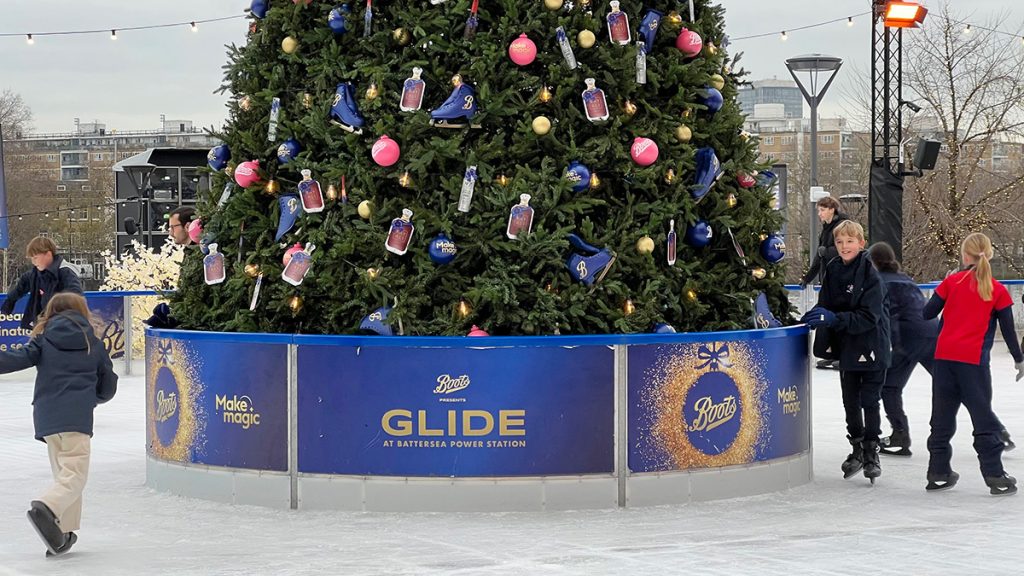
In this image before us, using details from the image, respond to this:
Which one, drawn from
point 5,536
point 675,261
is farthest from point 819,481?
point 5,536

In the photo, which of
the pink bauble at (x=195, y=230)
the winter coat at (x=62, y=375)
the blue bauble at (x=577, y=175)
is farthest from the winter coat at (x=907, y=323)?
the winter coat at (x=62, y=375)

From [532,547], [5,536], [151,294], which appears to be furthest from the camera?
[151,294]

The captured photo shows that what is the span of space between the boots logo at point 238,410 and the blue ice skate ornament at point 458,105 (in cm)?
206

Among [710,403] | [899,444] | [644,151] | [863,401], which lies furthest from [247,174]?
[899,444]

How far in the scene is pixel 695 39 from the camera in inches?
388

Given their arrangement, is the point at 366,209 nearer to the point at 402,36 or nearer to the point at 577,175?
the point at 402,36

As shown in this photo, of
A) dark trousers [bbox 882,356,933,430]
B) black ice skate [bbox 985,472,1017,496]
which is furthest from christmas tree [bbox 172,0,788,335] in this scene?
dark trousers [bbox 882,356,933,430]

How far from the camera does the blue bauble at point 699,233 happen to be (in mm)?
9805

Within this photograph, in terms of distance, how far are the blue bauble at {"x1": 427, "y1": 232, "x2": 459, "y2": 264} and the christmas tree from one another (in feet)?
0.04

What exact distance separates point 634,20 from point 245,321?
3142mm

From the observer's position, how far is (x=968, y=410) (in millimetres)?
9734

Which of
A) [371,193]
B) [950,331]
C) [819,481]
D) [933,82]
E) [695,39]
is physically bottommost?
[819,481]

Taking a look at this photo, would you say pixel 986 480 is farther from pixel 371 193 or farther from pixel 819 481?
pixel 371 193

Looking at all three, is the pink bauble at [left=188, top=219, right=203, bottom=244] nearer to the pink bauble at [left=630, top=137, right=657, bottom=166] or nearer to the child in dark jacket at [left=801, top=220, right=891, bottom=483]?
the pink bauble at [left=630, top=137, right=657, bottom=166]
